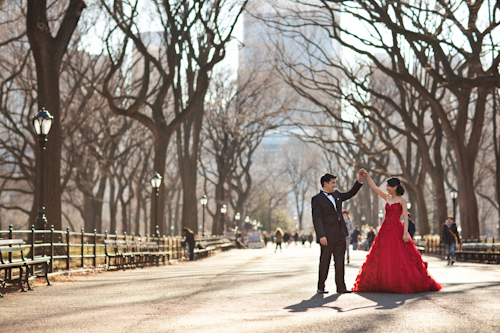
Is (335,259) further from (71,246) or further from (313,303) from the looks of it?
(71,246)

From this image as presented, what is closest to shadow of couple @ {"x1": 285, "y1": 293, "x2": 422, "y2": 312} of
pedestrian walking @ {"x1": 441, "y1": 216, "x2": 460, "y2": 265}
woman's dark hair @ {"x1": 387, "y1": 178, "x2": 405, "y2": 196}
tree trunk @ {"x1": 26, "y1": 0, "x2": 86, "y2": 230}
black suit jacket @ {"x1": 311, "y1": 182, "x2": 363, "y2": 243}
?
black suit jacket @ {"x1": 311, "y1": 182, "x2": 363, "y2": 243}

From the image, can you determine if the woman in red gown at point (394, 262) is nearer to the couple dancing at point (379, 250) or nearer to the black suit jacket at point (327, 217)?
the couple dancing at point (379, 250)

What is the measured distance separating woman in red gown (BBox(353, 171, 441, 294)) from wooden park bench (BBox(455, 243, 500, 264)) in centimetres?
→ 1229

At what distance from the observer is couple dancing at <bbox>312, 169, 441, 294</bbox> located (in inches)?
408

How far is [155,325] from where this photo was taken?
7.09m

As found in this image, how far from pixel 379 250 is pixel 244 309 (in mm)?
3057

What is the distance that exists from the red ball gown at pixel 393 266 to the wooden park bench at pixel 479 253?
12.3 meters

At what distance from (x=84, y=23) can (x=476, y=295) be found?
91.1ft

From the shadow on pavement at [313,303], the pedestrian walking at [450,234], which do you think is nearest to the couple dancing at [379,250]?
the shadow on pavement at [313,303]

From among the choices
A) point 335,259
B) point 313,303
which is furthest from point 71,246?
point 313,303

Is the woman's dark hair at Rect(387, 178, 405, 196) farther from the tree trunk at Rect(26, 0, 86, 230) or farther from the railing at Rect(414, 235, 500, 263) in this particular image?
the railing at Rect(414, 235, 500, 263)

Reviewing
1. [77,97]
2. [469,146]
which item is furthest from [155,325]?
[77,97]

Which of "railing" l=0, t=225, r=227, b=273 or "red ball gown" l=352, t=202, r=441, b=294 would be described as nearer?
"red ball gown" l=352, t=202, r=441, b=294

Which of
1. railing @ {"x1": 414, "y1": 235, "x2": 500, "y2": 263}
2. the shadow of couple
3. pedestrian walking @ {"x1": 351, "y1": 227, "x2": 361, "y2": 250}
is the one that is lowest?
the shadow of couple
